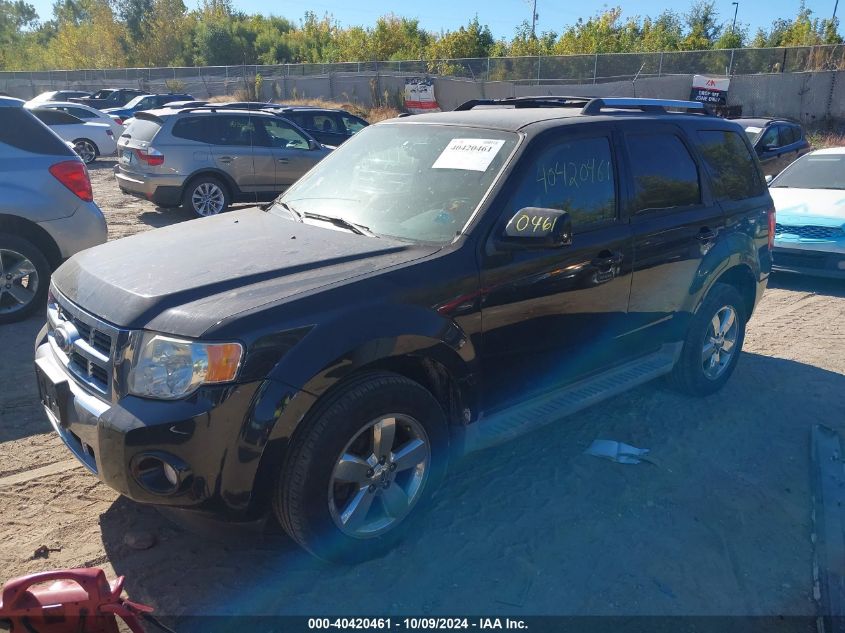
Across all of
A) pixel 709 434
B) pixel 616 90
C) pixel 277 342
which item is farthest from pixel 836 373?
pixel 616 90

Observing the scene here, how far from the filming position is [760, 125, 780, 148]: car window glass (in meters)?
13.0

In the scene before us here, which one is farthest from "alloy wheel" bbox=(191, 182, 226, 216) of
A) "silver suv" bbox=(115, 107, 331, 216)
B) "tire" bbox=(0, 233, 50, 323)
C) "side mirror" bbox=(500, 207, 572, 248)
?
"side mirror" bbox=(500, 207, 572, 248)

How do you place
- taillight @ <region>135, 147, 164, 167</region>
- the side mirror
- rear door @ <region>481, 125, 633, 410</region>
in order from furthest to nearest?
taillight @ <region>135, 147, 164, 167</region>
rear door @ <region>481, 125, 633, 410</region>
the side mirror

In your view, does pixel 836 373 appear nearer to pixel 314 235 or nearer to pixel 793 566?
pixel 793 566

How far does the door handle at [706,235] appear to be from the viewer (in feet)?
14.4

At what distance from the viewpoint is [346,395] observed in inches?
109

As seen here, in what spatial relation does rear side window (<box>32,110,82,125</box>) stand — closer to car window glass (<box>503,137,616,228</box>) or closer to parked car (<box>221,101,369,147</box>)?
parked car (<box>221,101,369,147</box>)

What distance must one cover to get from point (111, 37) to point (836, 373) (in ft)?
230

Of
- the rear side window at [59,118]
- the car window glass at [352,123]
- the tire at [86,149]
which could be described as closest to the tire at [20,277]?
the car window glass at [352,123]

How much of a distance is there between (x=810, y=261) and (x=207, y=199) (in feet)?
27.4

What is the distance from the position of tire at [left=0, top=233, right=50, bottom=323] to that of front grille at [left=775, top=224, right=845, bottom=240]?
306 inches

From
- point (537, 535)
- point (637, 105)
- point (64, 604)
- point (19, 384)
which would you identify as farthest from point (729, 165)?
point (19, 384)

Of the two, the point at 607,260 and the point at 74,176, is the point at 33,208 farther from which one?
the point at 607,260

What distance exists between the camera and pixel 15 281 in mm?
5836
